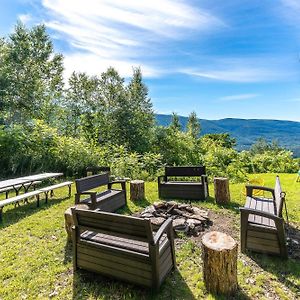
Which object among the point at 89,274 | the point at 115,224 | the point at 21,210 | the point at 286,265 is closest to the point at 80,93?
the point at 21,210

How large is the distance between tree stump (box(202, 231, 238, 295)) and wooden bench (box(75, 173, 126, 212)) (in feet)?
9.13

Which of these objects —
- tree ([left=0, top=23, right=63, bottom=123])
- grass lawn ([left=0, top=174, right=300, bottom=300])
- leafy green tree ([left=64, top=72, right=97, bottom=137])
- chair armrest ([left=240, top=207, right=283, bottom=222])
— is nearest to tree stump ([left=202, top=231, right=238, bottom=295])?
grass lawn ([left=0, top=174, right=300, bottom=300])

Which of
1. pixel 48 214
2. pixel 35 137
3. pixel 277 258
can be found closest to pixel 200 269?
pixel 277 258

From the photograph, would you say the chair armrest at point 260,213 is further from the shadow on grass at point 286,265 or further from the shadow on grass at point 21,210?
the shadow on grass at point 21,210

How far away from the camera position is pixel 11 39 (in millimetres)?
18328

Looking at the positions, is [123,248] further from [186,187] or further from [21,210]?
[21,210]

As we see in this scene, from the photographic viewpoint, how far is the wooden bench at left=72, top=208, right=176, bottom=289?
2762 millimetres

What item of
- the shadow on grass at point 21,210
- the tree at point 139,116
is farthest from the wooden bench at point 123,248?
the tree at point 139,116

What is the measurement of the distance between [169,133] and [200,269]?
41.4 ft

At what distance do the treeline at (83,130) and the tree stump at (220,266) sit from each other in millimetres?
7152

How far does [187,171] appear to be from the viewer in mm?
7070

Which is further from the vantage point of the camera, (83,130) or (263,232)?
(83,130)

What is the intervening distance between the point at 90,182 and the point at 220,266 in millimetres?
3628

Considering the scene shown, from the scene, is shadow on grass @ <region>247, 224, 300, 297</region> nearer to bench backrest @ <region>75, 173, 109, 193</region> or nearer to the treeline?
bench backrest @ <region>75, 173, 109, 193</region>
